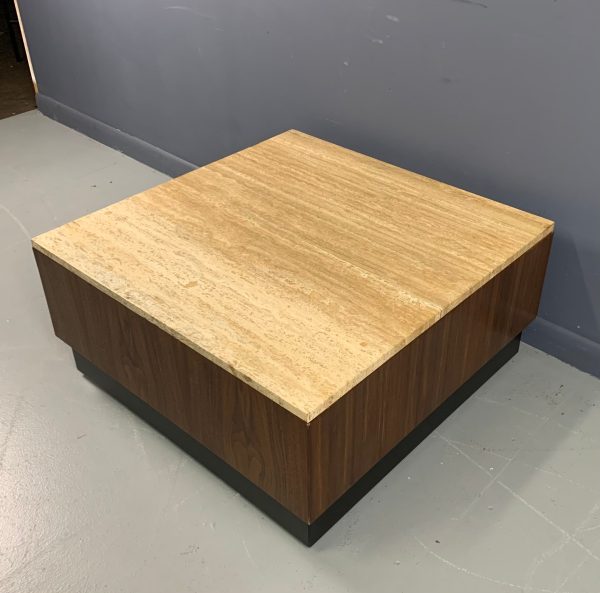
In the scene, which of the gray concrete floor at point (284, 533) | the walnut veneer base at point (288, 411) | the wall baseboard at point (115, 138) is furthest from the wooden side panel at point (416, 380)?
the wall baseboard at point (115, 138)

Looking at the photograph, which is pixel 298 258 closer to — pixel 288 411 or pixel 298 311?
pixel 298 311

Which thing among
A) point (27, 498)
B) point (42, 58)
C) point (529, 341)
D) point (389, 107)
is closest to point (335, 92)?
point (389, 107)

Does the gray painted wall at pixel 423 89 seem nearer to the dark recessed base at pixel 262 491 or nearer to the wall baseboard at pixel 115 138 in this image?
the wall baseboard at pixel 115 138

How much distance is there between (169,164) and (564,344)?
137cm

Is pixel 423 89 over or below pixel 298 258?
over

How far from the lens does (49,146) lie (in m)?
2.67

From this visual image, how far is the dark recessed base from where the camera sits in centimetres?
129

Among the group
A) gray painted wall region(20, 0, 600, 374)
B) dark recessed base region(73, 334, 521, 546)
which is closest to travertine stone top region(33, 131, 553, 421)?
gray painted wall region(20, 0, 600, 374)

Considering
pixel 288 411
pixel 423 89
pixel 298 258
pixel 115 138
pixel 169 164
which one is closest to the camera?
pixel 288 411

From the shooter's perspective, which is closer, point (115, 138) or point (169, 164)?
point (169, 164)

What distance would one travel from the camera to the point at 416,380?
1290 millimetres

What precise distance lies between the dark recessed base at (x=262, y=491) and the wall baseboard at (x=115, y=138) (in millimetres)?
977

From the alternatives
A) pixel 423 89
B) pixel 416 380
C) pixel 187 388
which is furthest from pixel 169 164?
pixel 416 380

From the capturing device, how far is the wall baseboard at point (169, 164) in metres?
1.63
